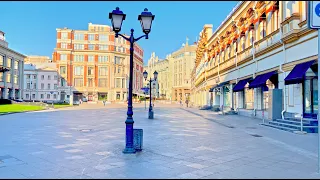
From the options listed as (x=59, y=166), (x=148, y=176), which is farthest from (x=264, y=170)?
(x=59, y=166)

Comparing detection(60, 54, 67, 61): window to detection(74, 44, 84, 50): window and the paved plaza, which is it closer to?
detection(74, 44, 84, 50): window

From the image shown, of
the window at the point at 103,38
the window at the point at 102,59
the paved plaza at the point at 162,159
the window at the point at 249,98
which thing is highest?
the window at the point at 103,38

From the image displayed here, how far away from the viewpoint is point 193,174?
6.09 metres

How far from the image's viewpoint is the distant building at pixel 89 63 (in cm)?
9112

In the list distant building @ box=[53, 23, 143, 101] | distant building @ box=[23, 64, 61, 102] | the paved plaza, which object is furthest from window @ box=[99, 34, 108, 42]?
the paved plaza

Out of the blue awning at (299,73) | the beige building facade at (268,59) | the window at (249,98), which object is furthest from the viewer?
the window at (249,98)

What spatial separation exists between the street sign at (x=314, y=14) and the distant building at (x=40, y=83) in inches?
3772

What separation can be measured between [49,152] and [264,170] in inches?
247

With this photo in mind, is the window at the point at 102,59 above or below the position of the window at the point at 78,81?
above

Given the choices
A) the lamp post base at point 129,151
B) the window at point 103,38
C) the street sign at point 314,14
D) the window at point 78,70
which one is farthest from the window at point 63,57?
the street sign at point 314,14

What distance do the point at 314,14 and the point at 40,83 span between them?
99685mm

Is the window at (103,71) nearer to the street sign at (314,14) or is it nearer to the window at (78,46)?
the window at (78,46)

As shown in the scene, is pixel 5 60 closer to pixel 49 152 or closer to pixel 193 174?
pixel 49 152

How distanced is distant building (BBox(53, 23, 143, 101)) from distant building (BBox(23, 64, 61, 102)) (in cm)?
523
